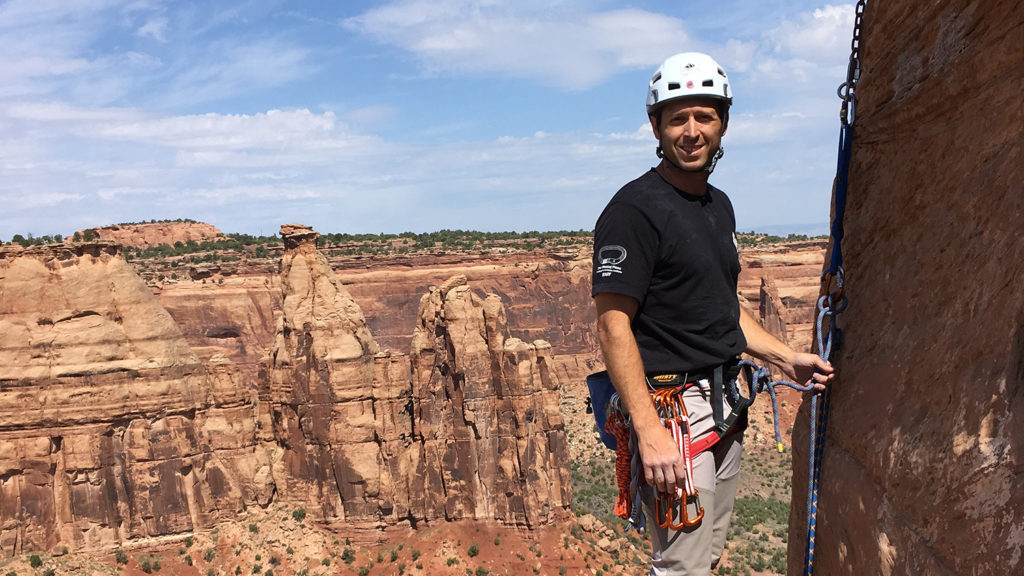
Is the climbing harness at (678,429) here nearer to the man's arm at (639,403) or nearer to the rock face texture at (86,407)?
the man's arm at (639,403)

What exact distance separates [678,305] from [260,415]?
28328 millimetres

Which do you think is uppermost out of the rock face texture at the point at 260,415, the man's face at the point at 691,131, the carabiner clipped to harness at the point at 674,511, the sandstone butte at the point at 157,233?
the sandstone butte at the point at 157,233

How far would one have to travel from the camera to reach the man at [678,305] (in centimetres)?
371

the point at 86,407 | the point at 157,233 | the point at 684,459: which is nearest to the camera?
the point at 684,459

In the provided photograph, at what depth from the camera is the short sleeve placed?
3732 mm

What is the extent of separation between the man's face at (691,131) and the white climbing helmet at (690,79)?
0.07 metres

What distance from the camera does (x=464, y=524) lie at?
3005cm

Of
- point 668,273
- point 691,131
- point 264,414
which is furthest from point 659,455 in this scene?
point 264,414

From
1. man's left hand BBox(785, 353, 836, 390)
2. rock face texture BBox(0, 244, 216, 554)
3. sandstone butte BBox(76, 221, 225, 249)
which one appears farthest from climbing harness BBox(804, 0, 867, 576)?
sandstone butte BBox(76, 221, 225, 249)

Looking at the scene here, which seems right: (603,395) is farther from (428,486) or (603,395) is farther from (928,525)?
(428,486)

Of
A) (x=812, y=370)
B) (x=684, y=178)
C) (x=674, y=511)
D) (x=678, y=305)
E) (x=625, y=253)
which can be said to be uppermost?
(x=684, y=178)

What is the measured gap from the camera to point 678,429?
3.80 meters

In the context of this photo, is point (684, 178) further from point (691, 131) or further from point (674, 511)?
point (674, 511)

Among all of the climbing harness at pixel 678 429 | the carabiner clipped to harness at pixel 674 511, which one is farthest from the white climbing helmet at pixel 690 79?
the carabiner clipped to harness at pixel 674 511
